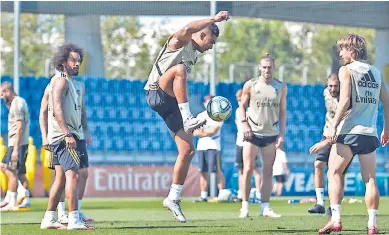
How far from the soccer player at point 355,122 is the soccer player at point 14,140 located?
7.10 m

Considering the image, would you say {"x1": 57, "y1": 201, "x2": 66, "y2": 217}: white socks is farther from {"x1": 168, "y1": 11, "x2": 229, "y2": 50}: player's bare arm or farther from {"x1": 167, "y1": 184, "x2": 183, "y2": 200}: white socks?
{"x1": 168, "y1": 11, "x2": 229, "y2": 50}: player's bare arm

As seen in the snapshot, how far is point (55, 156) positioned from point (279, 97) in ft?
12.9

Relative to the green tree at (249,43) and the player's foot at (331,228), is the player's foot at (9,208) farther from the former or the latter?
the green tree at (249,43)

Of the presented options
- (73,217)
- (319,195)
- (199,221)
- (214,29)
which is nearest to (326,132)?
(319,195)

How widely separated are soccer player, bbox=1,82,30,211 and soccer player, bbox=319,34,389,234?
7102 mm

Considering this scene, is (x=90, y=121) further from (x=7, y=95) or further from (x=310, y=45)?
(x=310, y=45)

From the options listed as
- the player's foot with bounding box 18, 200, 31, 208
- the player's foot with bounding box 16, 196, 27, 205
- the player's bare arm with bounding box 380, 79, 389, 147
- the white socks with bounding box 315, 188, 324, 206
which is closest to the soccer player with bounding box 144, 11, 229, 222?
the player's bare arm with bounding box 380, 79, 389, 147

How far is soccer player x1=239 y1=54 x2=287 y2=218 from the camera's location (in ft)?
47.4

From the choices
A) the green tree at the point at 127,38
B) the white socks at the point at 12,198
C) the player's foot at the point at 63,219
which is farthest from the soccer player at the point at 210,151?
the green tree at the point at 127,38

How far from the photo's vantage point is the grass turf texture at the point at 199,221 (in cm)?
1154

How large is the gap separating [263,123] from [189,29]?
12.6 feet

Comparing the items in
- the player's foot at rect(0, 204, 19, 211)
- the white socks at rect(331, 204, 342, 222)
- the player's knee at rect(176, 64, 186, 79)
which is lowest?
the player's foot at rect(0, 204, 19, 211)

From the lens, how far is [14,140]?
55.0 ft

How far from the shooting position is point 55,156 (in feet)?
39.6
